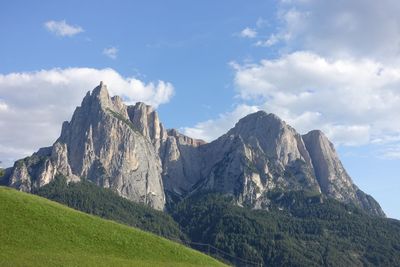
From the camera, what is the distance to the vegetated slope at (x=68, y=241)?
7224 centimetres

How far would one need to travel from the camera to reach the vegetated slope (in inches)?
2844

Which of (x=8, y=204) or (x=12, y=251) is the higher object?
(x=8, y=204)

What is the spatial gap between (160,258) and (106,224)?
1363 centimetres

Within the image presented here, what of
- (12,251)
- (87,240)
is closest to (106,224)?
(87,240)

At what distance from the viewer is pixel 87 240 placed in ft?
276

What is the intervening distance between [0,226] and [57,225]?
944 centimetres

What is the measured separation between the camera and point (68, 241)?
8144 centimetres

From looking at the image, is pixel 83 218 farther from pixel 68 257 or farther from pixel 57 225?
pixel 68 257

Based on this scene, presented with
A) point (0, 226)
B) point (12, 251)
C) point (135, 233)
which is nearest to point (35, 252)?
point (12, 251)

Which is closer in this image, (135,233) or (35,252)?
(35,252)

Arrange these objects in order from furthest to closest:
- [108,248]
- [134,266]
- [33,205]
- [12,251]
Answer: [33,205]
[108,248]
[134,266]
[12,251]

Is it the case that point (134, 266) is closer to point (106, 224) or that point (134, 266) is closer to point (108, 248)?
point (108, 248)

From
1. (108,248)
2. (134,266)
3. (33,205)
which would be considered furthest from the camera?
(33,205)

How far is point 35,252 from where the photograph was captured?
73.0m
